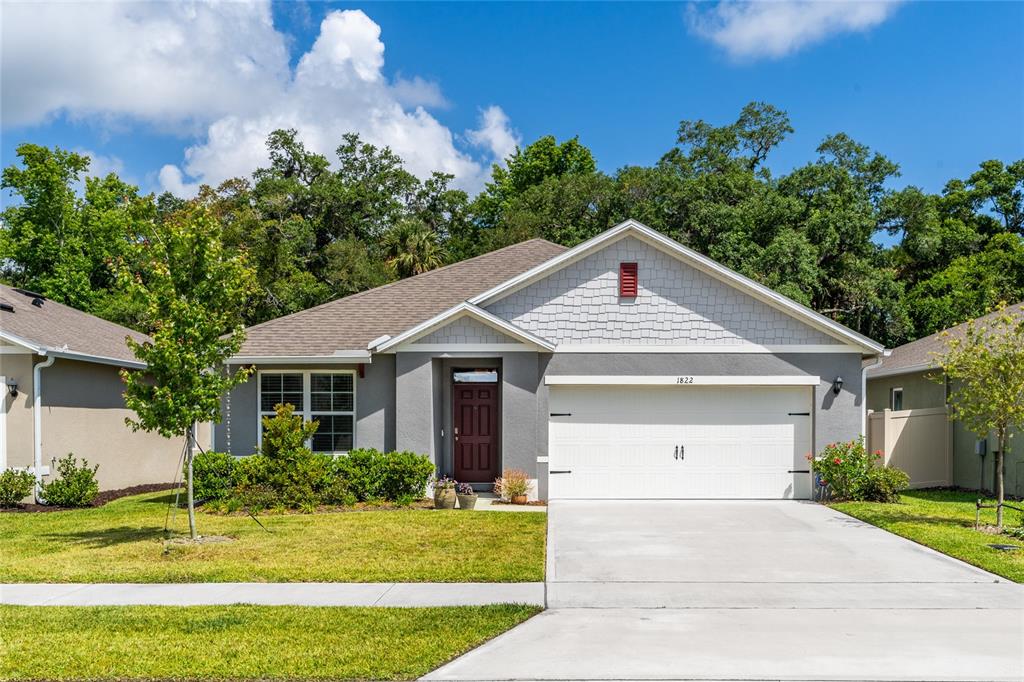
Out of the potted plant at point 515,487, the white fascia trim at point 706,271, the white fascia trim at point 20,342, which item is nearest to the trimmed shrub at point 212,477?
the white fascia trim at point 20,342

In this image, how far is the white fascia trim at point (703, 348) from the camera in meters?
16.9

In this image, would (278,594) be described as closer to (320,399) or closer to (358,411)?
(358,411)

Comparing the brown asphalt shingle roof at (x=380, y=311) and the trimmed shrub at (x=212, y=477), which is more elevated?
the brown asphalt shingle roof at (x=380, y=311)

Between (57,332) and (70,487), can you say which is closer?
(70,487)

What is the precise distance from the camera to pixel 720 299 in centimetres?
1700

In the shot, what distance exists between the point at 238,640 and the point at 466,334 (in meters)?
9.86

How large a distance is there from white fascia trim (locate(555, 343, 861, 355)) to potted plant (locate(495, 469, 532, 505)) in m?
2.59

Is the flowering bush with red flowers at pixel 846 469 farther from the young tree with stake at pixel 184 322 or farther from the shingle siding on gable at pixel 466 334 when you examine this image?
the young tree with stake at pixel 184 322

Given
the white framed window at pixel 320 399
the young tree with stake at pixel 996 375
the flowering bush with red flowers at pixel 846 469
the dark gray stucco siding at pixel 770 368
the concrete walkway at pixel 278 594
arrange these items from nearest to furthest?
the concrete walkway at pixel 278 594, the young tree with stake at pixel 996 375, the flowering bush with red flowers at pixel 846 469, the dark gray stucco siding at pixel 770 368, the white framed window at pixel 320 399

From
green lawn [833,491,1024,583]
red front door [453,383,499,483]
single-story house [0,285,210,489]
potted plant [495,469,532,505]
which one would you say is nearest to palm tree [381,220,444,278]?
single-story house [0,285,210,489]

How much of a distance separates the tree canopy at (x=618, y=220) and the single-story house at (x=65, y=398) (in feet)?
27.1

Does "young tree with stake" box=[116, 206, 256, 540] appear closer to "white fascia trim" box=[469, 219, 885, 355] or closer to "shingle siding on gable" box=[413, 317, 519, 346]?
"shingle siding on gable" box=[413, 317, 519, 346]

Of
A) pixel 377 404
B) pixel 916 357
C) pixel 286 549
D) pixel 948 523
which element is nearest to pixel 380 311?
pixel 377 404

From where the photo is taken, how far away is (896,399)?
22.4 m
